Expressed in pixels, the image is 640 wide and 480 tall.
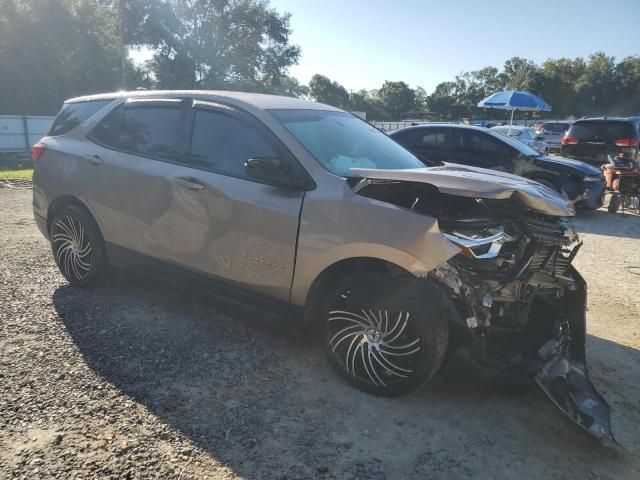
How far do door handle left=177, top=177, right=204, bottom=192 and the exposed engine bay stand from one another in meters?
1.31

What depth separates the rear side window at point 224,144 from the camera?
348 centimetres

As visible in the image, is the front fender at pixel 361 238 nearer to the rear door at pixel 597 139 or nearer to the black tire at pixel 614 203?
the black tire at pixel 614 203

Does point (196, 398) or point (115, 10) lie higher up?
point (115, 10)

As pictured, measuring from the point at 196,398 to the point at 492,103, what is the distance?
1831 cm

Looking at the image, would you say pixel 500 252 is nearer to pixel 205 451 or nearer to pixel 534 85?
pixel 205 451

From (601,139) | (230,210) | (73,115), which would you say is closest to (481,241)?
(230,210)

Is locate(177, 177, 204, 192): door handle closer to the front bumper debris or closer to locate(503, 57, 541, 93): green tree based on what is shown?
the front bumper debris

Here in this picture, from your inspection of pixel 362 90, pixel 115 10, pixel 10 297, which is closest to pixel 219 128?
pixel 10 297

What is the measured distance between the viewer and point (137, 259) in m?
4.17

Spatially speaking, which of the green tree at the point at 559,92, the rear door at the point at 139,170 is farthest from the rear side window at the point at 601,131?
the green tree at the point at 559,92

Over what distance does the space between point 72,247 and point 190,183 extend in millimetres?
1722

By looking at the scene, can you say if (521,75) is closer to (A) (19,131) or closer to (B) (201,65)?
(B) (201,65)

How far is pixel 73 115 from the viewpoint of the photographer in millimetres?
4699

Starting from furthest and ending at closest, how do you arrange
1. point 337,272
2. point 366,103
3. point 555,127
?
point 366,103 < point 555,127 < point 337,272
